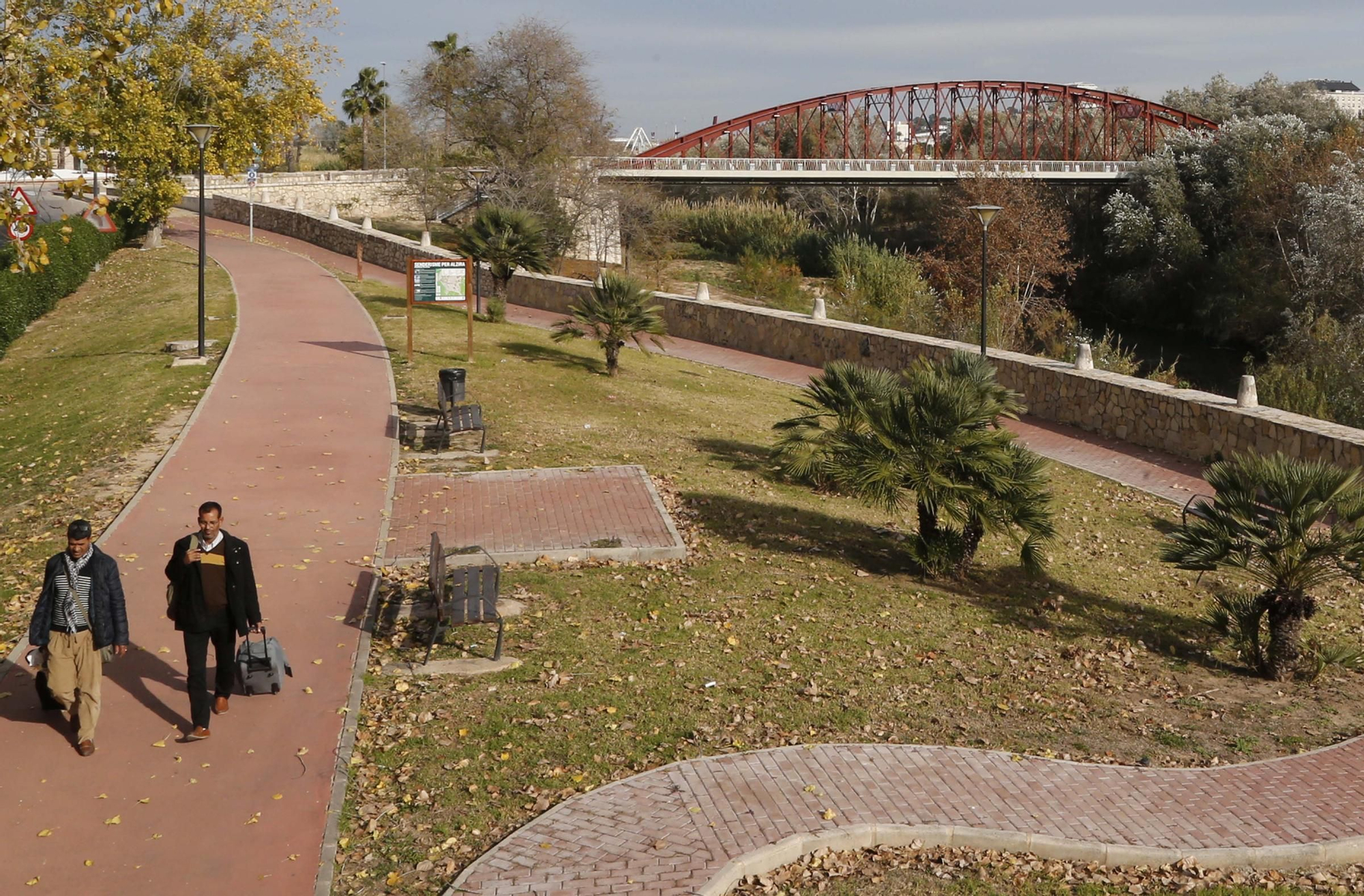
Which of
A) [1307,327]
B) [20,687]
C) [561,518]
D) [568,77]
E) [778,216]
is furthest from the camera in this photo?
[778,216]

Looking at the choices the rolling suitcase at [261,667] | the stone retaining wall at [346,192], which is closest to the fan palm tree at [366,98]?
the stone retaining wall at [346,192]

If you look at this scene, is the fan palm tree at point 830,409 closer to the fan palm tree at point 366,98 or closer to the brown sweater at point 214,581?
the brown sweater at point 214,581

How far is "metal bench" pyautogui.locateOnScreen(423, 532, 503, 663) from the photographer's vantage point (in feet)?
29.2

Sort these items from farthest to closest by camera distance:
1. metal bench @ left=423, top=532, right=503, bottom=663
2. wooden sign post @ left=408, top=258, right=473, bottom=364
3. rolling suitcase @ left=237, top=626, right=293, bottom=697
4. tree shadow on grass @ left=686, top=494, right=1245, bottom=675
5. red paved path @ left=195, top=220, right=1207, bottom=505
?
1. wooden sign post @ left=408, top=258, right=473, bottom=364
2. red paved path @ left=195, top=220, right=1207, bottom=505
3. tree shadow on grass @ left=686, top=494, right=1245, bottom=675
4. metal bench @ left=423, top=532, right=503, bottom=663
5. rolling suitcase @ left=237, top=626, right=293, bottom=697

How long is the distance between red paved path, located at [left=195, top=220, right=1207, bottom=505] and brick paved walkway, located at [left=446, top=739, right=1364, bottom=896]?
734 centimetres

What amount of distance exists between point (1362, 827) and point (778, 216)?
59178 mm

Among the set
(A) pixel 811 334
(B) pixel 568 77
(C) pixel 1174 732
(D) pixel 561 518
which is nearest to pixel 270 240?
(B) pixel 568 77

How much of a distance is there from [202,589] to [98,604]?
1.94 ft

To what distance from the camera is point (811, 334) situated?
979 inches

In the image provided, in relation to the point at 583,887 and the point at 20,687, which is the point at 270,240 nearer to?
the point at 20,687

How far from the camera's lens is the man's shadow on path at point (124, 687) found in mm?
7883

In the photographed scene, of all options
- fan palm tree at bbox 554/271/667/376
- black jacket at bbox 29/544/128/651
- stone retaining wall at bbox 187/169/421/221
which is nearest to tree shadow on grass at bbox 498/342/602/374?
fan palm tree at bbox 554/271/667/376

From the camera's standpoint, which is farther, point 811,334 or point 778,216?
point 778,216

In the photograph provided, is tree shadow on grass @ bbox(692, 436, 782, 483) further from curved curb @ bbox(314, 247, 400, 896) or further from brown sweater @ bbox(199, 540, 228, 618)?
brown sweater @ bbox(199, 540, 228, 618)
